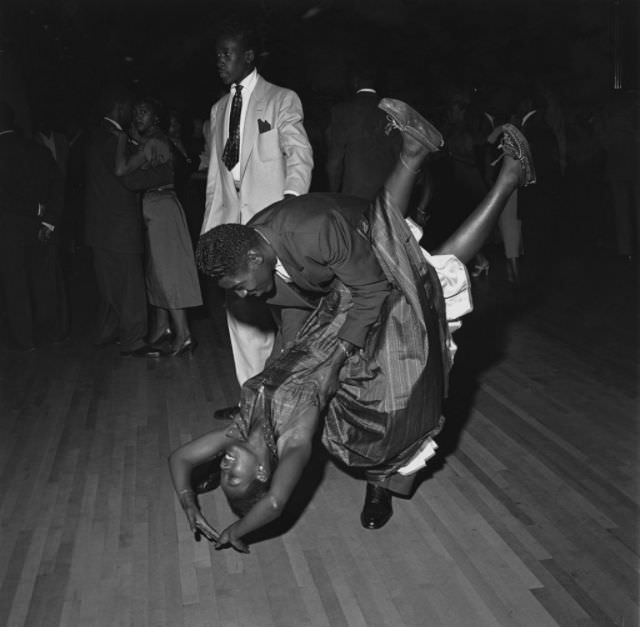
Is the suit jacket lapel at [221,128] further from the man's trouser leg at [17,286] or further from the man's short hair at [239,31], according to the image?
the man's trouser leg at [17,286]

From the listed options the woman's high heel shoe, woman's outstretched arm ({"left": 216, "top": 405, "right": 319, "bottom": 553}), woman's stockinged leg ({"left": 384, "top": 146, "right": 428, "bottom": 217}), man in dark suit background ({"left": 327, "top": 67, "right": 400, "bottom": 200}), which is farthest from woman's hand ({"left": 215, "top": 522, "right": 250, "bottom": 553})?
man in dark suit background ({"left": 327, "top": 67, "right": 400, "bottom": 200})

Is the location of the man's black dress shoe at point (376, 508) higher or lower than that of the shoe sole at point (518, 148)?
lower

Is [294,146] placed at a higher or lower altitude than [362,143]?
higher

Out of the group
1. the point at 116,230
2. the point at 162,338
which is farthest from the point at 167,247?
the point at 162,338

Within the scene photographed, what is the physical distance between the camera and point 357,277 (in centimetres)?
303

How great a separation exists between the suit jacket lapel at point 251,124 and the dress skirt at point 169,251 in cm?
139

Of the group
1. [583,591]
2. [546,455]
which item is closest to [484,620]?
[583,591]

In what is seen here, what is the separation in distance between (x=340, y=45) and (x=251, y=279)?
737 centimetres

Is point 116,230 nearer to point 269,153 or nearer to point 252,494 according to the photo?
point 269,153

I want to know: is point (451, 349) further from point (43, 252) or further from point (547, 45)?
point (547, 45)

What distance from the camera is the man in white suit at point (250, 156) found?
3.88m

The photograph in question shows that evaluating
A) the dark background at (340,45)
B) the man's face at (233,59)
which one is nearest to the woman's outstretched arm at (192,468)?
the man's face at (233,59)

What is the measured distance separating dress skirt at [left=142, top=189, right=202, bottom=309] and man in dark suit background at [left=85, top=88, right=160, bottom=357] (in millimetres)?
114

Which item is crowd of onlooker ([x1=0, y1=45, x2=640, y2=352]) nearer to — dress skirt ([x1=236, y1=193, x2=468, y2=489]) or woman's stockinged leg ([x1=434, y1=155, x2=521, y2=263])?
woman's stockinged leg ([x1=434, y1=155, x2=521, y2=263])
